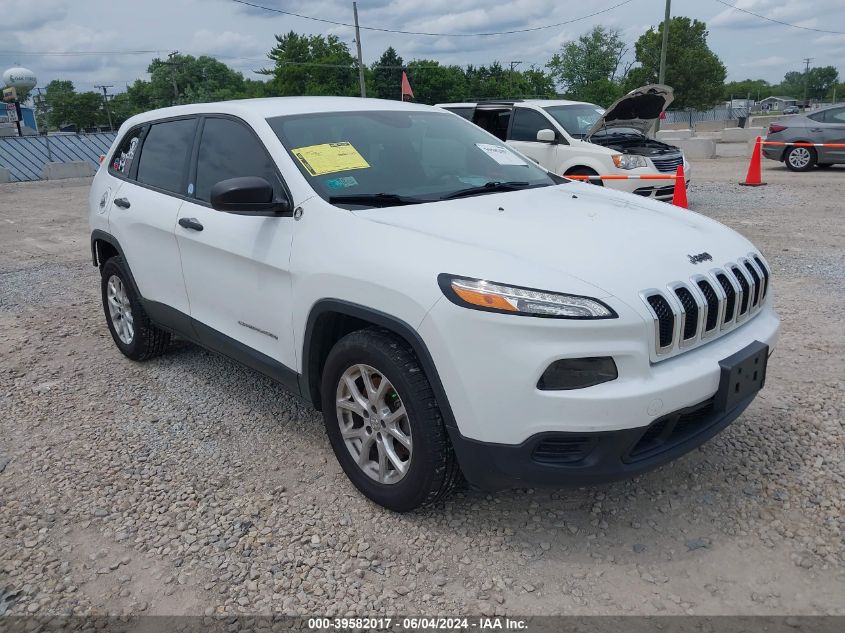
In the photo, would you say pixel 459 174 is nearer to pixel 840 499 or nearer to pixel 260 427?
pixel 260 427

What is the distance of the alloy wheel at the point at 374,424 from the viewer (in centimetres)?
281

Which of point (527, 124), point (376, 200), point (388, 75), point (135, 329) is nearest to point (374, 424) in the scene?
point (376, 200)

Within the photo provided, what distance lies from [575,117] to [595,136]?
Result: 23.7 inches

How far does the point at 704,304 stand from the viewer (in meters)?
2.59

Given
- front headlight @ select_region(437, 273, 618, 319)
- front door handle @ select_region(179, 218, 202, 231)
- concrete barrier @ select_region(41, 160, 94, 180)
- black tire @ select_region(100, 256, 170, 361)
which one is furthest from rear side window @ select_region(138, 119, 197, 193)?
concrete barrier @ select_region(41, 160, 94, 180)

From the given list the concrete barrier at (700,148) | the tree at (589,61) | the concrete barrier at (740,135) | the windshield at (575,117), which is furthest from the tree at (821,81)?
the windshield at (575,117)

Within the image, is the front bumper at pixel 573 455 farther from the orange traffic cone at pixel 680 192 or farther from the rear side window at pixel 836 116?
the rear side window at pixel 836 116

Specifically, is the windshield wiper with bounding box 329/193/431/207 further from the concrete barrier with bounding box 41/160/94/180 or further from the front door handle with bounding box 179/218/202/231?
the concrete barrier with bounding box 41/160/94/180

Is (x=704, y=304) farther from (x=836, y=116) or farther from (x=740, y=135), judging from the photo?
(x=740, y=135)

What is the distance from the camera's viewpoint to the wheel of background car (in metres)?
15.2

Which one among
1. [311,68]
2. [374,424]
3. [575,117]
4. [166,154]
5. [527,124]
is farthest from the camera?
[311,68]

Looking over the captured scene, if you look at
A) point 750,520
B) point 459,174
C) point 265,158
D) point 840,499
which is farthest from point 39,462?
point 840,499

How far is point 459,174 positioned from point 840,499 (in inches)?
91.7

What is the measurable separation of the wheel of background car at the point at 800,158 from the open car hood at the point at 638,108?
22.2 feet
